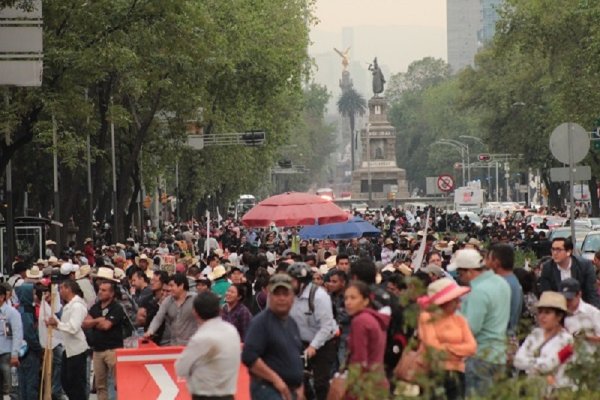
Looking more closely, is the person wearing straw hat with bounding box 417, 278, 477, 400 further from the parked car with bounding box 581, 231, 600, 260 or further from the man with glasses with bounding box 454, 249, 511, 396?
the parked car with bounding box 581, 231, 600, 260

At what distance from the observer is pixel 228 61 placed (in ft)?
176

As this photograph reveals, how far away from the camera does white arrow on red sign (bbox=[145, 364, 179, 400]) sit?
52.6 feet

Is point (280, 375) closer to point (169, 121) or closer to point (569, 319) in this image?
point (569, 319)

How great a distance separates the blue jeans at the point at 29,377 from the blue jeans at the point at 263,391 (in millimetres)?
6881

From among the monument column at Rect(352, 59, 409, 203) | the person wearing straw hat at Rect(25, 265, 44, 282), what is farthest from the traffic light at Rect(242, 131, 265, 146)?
the monument column at Rect(352, 59, 409, 203)

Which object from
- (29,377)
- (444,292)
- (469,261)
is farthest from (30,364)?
(444,292)

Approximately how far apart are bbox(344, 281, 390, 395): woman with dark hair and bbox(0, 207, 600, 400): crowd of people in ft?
0.04

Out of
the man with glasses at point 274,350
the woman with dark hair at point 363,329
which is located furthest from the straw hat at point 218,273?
the man with glasses at point 274,350

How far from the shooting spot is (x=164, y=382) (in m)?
16.0

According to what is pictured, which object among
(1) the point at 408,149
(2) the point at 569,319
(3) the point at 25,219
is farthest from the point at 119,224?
(1) the point at 408,149

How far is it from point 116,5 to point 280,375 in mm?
23357

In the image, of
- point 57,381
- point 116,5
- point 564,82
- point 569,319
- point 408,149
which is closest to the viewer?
point 569,319

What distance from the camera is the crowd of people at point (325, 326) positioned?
11.7m

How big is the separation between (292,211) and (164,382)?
56.7 feet
